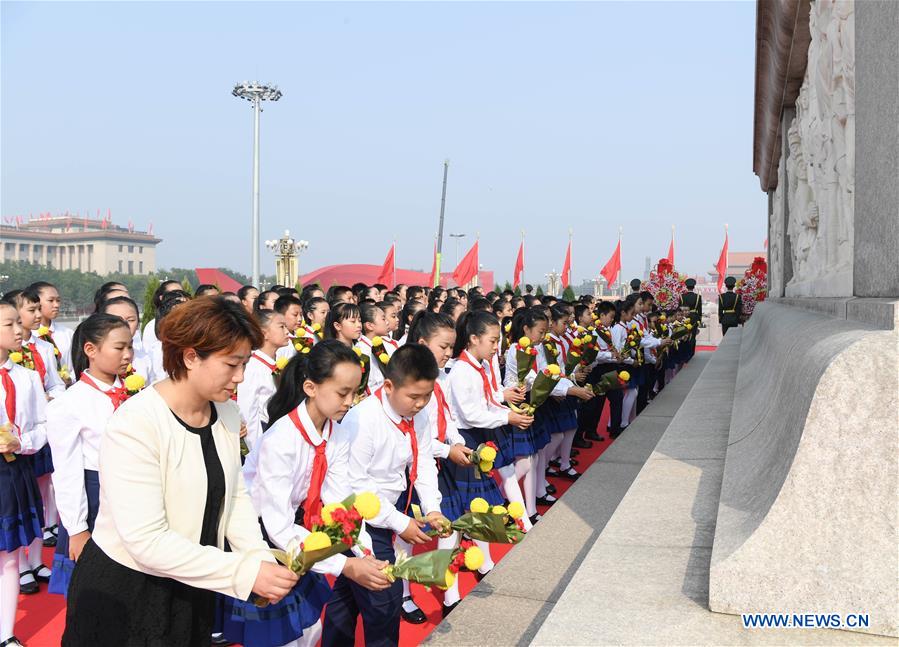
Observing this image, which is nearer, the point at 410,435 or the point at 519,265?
the point at 410,435

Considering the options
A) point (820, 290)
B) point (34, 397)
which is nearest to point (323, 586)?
point (34, 397)

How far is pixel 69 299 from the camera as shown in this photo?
219 feet

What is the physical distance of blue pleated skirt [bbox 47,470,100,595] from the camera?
3320 millimetres

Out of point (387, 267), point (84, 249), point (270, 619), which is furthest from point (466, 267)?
point (84, 249)

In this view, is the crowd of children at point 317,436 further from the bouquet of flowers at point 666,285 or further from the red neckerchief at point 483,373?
the bouquet of flowers at point 666,285

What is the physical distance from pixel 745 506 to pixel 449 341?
2.13m

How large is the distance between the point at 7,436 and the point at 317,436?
1754 mm

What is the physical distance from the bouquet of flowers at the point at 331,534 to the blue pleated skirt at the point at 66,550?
175cm

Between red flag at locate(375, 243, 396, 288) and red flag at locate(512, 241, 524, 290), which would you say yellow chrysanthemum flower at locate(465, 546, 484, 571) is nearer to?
red flag at locate(375, 243, 396, 288)

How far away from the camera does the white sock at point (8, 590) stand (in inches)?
136

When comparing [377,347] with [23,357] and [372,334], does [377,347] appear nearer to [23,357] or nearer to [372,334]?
[372,334]

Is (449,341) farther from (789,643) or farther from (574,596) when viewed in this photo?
(789,643)

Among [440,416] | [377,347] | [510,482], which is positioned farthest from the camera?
[377,347]

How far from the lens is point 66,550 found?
3.45 m
